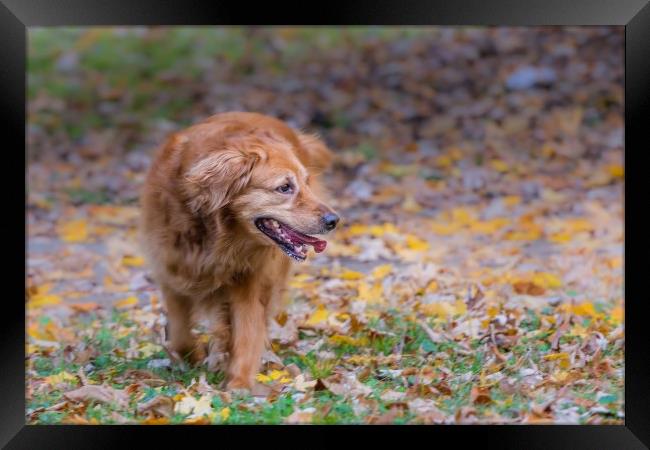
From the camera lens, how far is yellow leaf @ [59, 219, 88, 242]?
9188 millimetres

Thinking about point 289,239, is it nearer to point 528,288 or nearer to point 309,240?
point 309,240

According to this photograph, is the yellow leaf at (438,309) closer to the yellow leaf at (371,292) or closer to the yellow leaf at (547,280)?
the yellow leaf at (371,292)

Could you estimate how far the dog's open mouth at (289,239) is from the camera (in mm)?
5074

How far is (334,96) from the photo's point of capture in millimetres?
13297

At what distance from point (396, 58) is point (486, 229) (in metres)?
5.34

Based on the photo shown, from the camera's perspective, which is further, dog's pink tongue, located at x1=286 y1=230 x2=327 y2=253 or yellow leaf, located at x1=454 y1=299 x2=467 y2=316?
yellow leaf, located at x1=454 y1=299 x2=467 y2=316

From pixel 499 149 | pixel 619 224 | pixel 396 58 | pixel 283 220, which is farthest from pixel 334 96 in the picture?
pixel 283 220

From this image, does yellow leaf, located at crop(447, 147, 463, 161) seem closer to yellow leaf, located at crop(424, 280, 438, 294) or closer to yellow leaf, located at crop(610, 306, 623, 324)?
yellow leaf, located at crop(424, 280, 438, 294)

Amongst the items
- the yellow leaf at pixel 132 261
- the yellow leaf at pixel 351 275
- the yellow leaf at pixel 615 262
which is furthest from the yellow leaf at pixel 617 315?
the yellow leaf at pixel 132 261

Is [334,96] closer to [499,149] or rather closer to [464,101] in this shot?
[464,101]

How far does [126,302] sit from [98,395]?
2.20 m

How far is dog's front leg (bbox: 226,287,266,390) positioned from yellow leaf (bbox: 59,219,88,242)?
413cm

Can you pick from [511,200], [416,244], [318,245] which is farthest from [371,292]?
[511,200]

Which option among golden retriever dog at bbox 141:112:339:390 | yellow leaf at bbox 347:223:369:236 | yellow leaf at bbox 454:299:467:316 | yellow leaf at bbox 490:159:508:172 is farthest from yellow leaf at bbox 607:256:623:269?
golden retriever dog at bbox 141:112:339:390
